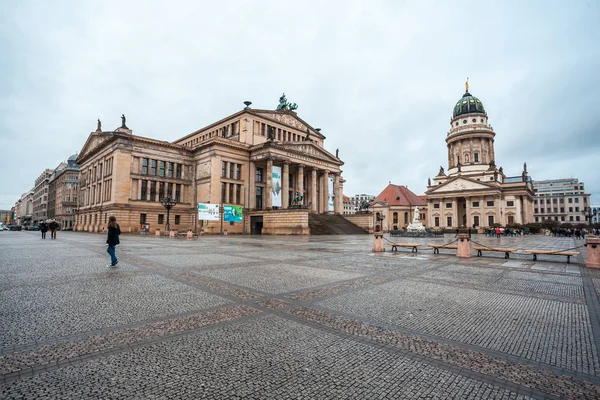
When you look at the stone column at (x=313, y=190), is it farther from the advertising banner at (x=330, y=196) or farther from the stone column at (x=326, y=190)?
the advertising banner at (x=330, y=196)

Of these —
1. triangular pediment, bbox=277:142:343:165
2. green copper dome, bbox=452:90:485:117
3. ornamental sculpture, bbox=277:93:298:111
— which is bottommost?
triangular pediment, bbox=277:142:343:165

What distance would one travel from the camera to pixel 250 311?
498 centimetres

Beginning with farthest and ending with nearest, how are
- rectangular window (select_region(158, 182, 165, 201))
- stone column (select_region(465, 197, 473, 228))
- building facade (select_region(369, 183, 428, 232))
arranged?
building facade (select_region(369, 183, 428, 232))
stone column (select_region(465, 197, 473, 228))
rectangular window (select_region(158, 182, 165, 201))

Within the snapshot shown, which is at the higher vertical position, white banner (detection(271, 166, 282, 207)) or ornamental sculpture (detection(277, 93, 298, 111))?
ornamental sculpture (detection(277, 93, 298, 111))

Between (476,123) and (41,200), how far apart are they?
149387 mm

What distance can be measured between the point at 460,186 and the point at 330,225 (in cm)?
4459

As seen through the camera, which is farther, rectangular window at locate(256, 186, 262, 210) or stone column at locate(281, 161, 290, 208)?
rectangular window at locate(256, 186, 262, 210)

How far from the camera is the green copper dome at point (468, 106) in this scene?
8325cm

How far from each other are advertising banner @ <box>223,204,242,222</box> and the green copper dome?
73677mm

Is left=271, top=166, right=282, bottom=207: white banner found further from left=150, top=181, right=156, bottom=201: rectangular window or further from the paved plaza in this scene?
the paved plaza

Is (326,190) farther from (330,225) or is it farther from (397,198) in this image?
(397,198)

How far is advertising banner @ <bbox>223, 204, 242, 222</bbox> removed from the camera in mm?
42031

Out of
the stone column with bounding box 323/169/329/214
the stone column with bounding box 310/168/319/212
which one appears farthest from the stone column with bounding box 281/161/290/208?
the stone column with bounding box 323/169/329/214

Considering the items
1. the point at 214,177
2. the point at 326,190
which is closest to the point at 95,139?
the point at 214,177
